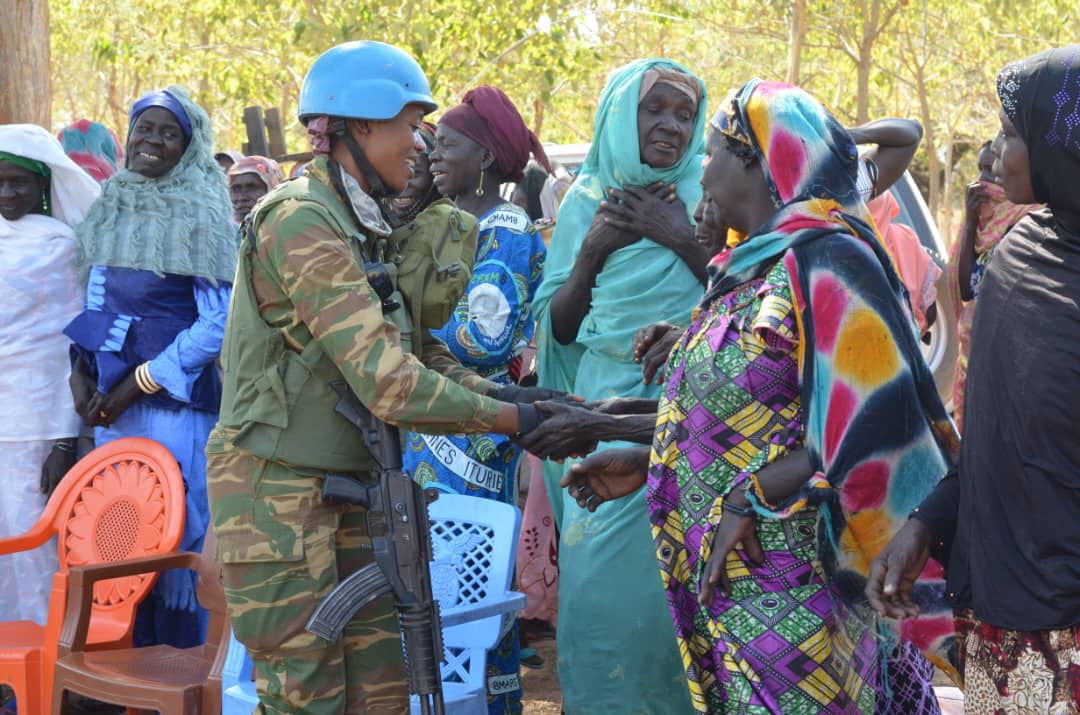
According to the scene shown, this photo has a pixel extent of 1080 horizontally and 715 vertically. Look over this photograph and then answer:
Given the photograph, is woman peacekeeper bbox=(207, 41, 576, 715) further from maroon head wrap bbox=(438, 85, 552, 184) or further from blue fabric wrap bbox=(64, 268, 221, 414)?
blue fabric wrap bbox=(64, 268, 221, 414)

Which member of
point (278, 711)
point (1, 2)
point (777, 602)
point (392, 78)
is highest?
point (1, 2)

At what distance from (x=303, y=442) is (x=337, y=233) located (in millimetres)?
482

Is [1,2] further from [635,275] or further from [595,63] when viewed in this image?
[595,63]

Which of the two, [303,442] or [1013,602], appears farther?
[303,442]

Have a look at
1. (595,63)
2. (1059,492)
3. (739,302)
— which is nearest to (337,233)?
(739,302)

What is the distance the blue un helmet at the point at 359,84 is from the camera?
3.12 metres

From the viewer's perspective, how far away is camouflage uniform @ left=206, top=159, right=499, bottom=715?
2.99 metres

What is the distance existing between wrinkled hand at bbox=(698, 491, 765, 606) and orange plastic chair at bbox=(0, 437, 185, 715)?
238 cm

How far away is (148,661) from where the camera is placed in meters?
4.37

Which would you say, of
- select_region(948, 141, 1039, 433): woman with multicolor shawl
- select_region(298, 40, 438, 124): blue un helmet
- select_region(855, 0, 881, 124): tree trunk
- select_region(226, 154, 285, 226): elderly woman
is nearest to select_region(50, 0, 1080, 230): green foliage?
select_region(855, 0, 881, 124): tree trunk

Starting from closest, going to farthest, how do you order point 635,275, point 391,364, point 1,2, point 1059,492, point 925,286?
point 1059,492 < point 391,364 < point 635,275 < point 925,286 < point 1,2

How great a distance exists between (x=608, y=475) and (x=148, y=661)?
6.29 feet

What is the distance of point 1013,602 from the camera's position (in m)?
2.29

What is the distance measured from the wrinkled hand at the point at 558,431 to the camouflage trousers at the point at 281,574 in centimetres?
52
